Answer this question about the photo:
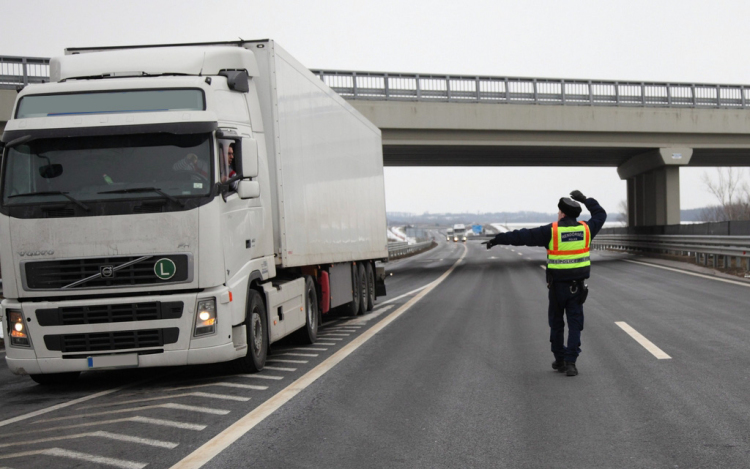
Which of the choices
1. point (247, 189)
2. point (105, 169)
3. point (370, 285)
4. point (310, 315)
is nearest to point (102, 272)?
point (105, 169)

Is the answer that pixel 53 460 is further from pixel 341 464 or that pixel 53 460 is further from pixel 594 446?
pixel 594 446

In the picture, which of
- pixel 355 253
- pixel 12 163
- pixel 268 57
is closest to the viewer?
pixel 12 163

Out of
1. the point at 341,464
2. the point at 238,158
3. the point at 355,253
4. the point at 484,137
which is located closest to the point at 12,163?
the point at 238,158

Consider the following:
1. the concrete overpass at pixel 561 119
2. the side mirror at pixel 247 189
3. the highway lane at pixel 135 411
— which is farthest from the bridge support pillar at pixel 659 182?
the side mirror at pixel 247 189

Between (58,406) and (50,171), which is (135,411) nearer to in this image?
(58,406)

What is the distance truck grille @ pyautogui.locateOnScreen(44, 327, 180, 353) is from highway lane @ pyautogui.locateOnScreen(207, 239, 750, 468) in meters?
1.55

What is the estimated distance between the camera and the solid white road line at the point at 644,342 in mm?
8250

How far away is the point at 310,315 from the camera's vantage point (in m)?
10.7

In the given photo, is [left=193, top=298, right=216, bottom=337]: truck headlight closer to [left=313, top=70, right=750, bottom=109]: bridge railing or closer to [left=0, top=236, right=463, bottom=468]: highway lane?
[left=0, top=236, right=463, bottom=468]: highway lane

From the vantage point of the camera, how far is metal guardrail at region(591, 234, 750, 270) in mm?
21500

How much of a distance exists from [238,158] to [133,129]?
107 centimetres

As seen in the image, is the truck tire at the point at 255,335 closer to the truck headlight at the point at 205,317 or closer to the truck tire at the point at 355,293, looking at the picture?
the truck headlight at the point at 205,317

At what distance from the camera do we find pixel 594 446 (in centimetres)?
486

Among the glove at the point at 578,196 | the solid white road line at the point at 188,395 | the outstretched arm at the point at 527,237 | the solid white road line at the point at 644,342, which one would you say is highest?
the glove at the point at 578,196
